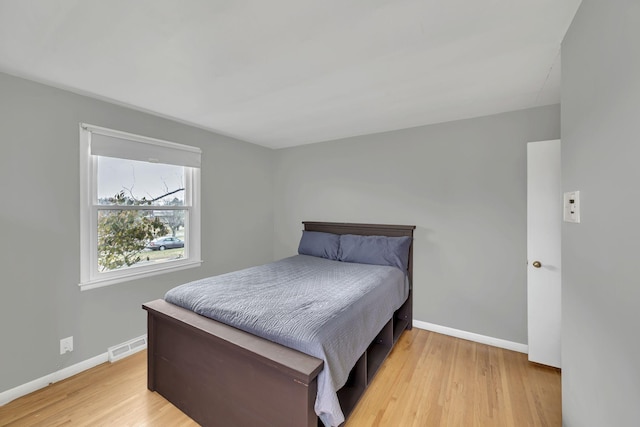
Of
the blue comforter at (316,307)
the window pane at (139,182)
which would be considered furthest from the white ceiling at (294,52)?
the blue comforter at (316,307)

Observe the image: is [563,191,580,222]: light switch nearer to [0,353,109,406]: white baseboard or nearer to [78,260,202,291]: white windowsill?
[78,260,202,291]: white windowsill

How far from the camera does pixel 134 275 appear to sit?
2520 millimetres

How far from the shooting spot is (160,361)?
1.89 m

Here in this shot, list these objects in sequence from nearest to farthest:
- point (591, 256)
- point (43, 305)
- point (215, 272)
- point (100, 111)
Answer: point (591, 256) → point (43, 305) → point (100, 111) → point (215, 272)

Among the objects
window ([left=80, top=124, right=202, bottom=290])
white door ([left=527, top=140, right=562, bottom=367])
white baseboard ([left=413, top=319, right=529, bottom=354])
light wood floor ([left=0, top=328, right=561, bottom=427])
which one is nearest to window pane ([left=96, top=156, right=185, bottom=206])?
window ([left=80, top=124, right=202, bottom=290])

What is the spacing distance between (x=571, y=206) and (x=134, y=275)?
336cm

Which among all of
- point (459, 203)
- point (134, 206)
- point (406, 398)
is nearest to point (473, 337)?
point (406, 398)

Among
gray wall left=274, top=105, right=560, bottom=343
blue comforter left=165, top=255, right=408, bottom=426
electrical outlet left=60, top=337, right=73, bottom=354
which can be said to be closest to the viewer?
blue comforter left=165, top=255, right=408, bottom=426

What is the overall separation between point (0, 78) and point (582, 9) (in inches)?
137

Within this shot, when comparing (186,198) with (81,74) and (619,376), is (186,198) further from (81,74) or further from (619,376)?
(619,376)

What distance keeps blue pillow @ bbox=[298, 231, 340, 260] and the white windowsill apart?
4.37 ft

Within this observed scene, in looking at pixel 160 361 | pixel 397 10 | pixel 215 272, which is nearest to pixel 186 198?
pixel 215 272

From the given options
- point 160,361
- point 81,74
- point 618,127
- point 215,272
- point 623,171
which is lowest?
point 160,361

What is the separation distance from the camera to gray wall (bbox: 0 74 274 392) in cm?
186
